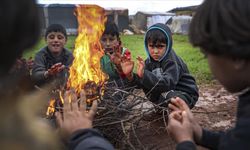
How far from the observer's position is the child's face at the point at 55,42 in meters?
5.53

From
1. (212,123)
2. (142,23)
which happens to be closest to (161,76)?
(212,123)

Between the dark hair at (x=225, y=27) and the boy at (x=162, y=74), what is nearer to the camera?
the dark hair at (x=225, y=27)

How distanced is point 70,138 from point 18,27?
893 mm

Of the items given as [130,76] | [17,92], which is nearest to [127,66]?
[130,76]

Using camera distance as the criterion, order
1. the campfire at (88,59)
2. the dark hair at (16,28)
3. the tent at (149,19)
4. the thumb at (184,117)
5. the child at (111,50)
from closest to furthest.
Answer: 1. the dark hair at (16,28)
2. the thumb at (184,117)
3. the campfire at (88,59)
4. the child at (111,50)
5. the tent at (149,19)

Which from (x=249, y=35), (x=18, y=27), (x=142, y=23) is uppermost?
(x=18, y=27)

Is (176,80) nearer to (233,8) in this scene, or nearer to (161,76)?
(161,76)

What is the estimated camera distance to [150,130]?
4.66 m

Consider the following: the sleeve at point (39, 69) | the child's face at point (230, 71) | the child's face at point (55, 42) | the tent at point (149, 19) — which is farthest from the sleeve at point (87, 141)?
the tent at point (149, 19)

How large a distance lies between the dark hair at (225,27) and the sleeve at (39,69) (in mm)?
3660

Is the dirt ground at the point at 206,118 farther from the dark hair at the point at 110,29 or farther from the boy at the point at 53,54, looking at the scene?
the boy at the point at 53,54

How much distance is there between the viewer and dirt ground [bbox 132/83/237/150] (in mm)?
4312

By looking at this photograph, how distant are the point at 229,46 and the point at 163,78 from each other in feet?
9.73

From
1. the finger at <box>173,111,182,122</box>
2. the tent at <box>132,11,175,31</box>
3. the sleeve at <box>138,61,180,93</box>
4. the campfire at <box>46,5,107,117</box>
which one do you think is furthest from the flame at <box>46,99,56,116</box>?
the tent at <box>132,11,175,31</box>
